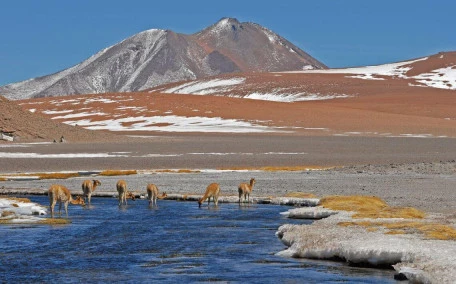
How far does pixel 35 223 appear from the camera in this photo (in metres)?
23.6

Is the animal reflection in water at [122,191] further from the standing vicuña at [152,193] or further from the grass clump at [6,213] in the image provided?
the grass clump at [6,213]

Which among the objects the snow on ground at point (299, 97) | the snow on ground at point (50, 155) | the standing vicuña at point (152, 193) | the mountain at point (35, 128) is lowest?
the standing vicuña at point (152, 193)

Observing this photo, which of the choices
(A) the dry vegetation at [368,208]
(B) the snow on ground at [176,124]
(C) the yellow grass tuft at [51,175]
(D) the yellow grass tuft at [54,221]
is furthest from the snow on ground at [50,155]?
(B) the snow on ground at [176,124]

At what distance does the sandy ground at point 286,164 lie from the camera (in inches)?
1353

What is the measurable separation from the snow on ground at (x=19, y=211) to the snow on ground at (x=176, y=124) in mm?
69693

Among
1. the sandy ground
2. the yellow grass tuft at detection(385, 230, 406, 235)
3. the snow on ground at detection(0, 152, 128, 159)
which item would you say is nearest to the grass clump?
the sandy ground

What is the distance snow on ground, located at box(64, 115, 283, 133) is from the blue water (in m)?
72.4

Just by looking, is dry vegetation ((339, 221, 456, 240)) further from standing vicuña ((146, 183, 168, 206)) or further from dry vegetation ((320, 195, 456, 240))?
standing vicuña ((146, 183, 168, 206))

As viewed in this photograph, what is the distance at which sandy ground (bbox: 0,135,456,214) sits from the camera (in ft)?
113

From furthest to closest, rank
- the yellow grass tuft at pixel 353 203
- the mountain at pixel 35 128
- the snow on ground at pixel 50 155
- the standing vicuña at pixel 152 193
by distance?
the mountain at pixel 35 128
the snow on ground at pixel 50 155
the standing vicuña at pixel 152 193
the yellow grass tuft at pixel 353 203

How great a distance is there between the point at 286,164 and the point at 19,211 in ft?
93.0

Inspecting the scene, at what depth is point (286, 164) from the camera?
5259 centimetres

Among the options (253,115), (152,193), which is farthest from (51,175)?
Result: (253,115)

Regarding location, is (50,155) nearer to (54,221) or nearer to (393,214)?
(54,221)
